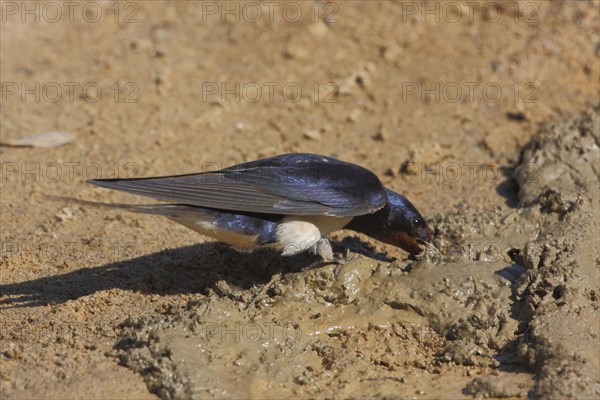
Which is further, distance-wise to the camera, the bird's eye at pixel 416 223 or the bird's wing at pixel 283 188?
the bird's eye at pixel 416 223

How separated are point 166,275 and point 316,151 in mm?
2069

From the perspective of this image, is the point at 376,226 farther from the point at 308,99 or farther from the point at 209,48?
the point at 209,48

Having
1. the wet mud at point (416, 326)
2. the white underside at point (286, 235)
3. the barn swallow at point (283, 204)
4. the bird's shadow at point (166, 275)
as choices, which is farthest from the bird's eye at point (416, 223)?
the white underside at point (286, 235)

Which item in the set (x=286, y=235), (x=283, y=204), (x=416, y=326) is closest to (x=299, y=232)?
(x=286, y=235)

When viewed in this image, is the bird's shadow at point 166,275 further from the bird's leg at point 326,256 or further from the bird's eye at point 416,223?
the bird's eye at point 416,223

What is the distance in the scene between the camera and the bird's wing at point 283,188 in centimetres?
521

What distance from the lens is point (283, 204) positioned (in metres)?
5.39

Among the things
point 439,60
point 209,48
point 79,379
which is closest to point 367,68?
point 439,60

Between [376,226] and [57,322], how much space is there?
6.76 ft

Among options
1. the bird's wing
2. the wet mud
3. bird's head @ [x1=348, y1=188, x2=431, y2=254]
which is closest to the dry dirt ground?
the wet mud

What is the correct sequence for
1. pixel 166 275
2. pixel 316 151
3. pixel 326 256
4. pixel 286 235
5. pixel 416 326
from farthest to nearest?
pixel 316 151 < pixel 166 275 < pixel 286 235 < pixel 326 256 < pixel 416 326

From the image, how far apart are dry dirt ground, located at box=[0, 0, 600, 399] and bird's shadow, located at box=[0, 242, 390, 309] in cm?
2

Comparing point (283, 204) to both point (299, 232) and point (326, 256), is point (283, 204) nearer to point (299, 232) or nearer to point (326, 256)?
point (299, 232)

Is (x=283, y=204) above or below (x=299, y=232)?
above
